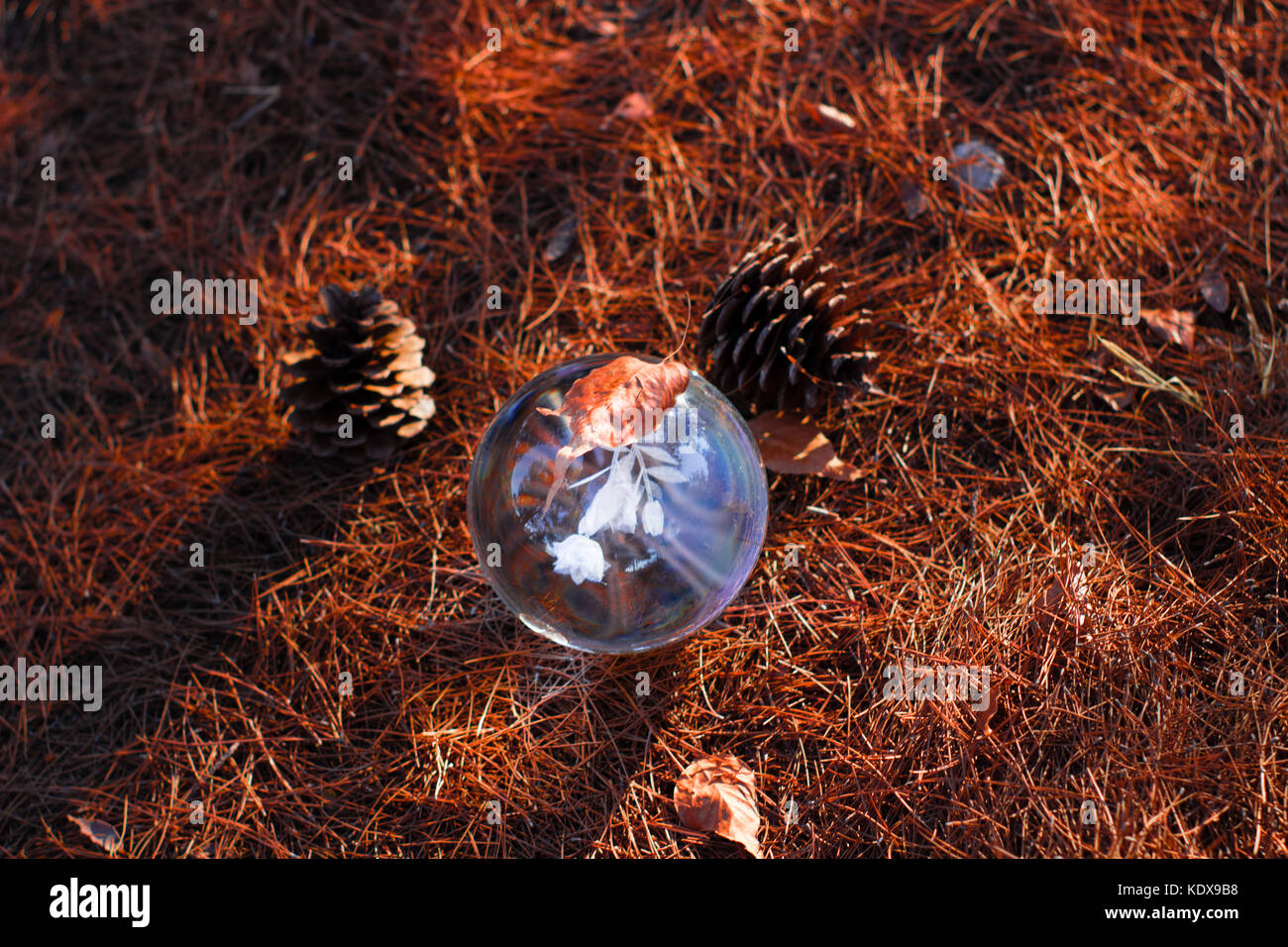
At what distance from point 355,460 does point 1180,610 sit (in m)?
2.13

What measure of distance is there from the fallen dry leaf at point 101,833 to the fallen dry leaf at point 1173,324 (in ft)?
9.82

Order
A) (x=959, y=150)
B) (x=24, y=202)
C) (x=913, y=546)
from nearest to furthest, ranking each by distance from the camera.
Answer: (x=913, y=546) → (x=959, y=150) → (x=24, y=202)

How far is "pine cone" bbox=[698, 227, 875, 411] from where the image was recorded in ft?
7.26

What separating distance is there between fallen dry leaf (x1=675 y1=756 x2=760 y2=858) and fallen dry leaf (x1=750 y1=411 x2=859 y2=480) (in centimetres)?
76

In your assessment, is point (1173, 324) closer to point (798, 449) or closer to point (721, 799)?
point (798, 449)

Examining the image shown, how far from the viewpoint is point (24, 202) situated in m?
2.92

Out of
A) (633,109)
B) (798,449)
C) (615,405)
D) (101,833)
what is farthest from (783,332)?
(101,833)

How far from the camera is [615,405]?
1.82m

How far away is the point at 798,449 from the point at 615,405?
0.71 m

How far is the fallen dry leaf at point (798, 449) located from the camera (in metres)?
2.34

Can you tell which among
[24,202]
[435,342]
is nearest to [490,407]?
[435,342]

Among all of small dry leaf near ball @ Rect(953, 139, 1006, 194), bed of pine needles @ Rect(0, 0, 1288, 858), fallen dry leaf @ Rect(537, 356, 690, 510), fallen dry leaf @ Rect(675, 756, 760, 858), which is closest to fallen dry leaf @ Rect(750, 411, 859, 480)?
bed of pine needles @ Rect(0, 0, 1288, 858)
